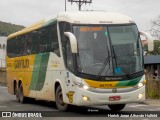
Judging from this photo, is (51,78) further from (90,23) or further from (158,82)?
(158,82)

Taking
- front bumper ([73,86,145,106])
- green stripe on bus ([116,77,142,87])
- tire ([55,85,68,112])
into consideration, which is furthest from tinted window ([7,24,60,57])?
green stripe on bus ([116,77,142,87])

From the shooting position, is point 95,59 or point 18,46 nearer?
point 95,59

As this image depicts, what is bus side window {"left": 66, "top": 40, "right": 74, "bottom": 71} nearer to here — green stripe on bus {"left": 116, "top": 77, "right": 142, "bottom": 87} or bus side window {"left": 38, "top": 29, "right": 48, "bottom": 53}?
green stripe on bus {"left": 116, "top": 77, "right": 142, "bottom": 87}

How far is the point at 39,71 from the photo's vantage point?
18.7m

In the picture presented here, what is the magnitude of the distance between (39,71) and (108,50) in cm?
495

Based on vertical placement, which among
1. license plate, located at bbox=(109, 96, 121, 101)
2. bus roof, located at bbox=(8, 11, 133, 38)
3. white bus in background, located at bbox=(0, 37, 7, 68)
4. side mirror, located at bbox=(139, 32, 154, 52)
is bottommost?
white bus in background, located at bbox=(0, 37, 7, 68)

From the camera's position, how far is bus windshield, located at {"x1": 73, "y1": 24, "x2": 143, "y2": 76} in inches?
565

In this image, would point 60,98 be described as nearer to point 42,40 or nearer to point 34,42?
point 42,40

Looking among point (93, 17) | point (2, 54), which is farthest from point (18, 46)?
point (2, 54)

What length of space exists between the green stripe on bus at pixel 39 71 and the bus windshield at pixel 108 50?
326cm

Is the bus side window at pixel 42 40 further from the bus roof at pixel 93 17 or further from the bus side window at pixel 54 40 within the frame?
the bus roof at pixel 93 17

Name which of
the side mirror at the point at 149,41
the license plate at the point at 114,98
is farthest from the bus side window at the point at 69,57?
the side mirror at the point at 149,41

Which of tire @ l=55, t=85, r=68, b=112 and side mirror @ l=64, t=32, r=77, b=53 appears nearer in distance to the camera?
side mirror @ l=64, t=32, r=77, b=53

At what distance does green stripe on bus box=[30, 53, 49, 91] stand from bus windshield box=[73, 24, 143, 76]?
10.7ft
